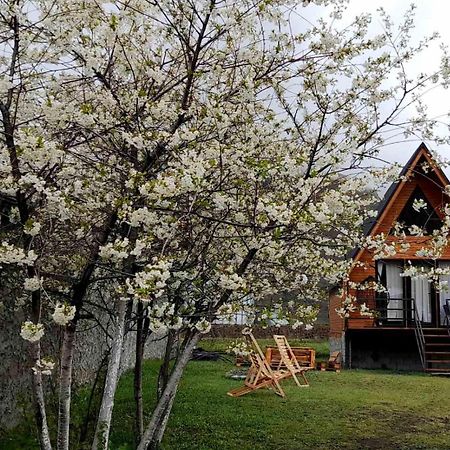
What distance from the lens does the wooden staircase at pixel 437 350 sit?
14406 millimetres

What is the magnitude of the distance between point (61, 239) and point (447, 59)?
3.25 meters

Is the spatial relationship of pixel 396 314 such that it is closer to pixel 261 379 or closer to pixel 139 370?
pixel 261 379

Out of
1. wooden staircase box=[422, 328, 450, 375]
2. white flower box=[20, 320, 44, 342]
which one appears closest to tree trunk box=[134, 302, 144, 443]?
white flower box=[20, 320, 44, 342]

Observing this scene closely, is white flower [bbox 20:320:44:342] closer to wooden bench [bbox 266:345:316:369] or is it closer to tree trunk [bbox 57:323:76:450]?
Answer: tree trunk [bbox 57:323:76:450]

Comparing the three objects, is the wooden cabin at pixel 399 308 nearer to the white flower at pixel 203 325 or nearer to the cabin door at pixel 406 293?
the cabin door at pixel 406 293

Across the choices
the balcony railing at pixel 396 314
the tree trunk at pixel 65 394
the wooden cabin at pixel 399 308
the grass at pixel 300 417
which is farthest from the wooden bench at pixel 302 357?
the tree trunk at pixel 65 394

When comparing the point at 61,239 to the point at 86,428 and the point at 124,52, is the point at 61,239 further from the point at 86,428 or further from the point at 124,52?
the point at 86,428

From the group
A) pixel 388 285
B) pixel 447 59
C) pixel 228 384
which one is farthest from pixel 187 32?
pixel 388 285

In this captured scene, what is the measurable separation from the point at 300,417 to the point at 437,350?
8.16 m

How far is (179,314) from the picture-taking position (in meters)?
4.59

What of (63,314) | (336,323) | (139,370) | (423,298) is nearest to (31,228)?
(63,314)

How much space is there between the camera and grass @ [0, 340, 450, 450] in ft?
22.8

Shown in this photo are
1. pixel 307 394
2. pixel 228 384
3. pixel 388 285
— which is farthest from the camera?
pixel 388 285

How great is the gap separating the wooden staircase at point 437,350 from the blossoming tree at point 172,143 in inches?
426
